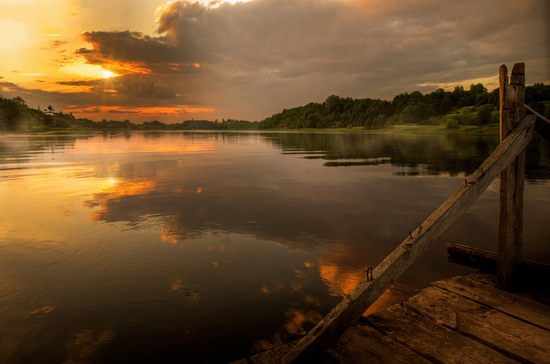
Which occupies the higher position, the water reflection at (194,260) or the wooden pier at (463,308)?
the wooden pier at (463,308)

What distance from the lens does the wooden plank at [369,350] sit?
4.37m

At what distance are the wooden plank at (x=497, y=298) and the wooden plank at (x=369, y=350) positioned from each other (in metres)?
2.24

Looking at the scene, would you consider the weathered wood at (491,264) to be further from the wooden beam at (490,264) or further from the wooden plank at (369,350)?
the wooden plank at (369,350)

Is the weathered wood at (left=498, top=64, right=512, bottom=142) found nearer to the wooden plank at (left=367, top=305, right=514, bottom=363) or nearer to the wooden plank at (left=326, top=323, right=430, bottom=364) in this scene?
the wooden plank at (left=367, top=305, right=514, bottom=363)

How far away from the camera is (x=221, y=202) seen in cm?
1692

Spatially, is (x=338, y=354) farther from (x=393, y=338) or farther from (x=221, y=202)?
(x=221, y=202)

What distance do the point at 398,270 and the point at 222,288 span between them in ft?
14.6

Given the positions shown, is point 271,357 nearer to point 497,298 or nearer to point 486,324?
point 486,324

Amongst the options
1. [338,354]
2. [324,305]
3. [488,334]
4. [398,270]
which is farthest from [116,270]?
[488,334]

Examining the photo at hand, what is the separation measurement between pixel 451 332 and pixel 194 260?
6.53 m

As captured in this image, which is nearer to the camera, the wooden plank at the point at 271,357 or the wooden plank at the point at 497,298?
→ the wooden plank at the point at 271,357

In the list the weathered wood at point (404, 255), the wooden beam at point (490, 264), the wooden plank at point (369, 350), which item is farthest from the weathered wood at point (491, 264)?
the wooden plank at point (369, 350)

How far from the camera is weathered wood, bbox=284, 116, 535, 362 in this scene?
13.9ft

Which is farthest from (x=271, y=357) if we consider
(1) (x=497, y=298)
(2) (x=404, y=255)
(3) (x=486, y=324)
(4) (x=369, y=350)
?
(1) (x=497, y=298)
